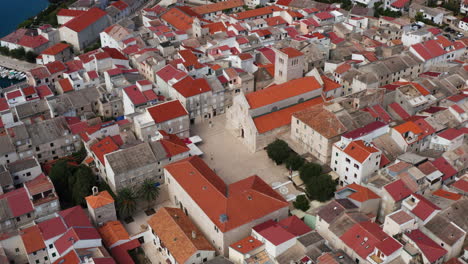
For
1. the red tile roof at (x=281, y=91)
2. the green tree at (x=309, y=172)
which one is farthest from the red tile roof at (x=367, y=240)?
the red tile roof at (x=281, y=91)

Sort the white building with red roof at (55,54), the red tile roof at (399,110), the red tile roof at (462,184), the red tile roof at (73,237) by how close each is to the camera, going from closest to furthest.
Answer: the red tile roof at (73,237), the red tile roof at (462,184), the red tile roof at (399,110), the white building with red roof at (55,54)

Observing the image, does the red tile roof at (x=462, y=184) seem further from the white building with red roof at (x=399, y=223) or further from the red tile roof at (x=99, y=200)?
the red tile roof at (x=99, y=200)

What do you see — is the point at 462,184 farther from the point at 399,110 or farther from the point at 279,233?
the point at 279,233

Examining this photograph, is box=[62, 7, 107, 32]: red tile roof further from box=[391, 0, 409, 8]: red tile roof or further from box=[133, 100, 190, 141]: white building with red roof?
box=[391, 0, 409, 8]: red tile roof

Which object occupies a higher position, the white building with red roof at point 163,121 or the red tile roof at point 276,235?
the white building with red roof at point 163,121

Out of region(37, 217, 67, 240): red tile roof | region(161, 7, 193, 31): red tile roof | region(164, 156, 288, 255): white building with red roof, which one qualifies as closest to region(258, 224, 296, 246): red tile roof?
region(164, 156, 288, 255): white building with red roof
